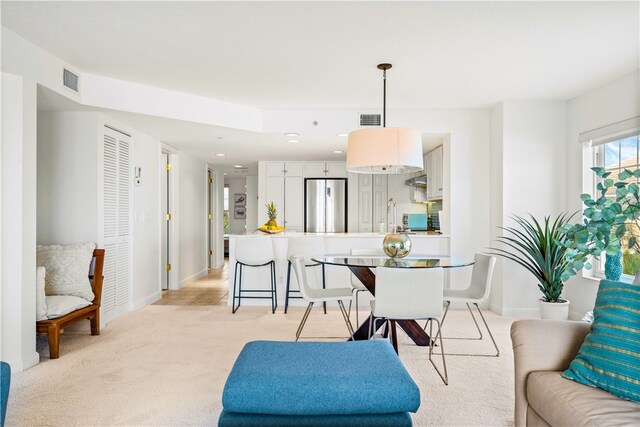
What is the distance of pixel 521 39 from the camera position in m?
3.15

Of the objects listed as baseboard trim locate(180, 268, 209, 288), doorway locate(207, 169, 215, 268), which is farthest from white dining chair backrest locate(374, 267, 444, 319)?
doorway locate(207, 169, 215, 268)

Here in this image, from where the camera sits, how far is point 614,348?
63.5 inches

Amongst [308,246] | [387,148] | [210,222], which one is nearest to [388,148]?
[387,148]

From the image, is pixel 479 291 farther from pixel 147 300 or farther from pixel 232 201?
pixel 232 201

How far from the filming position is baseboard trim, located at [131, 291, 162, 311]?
515cm

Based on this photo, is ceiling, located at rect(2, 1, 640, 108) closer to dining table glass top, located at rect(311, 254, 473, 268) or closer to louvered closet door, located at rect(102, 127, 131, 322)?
louvered closet door, located at rect(102, 127, 131, 322)

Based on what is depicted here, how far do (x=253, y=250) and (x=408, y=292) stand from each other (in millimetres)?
2576

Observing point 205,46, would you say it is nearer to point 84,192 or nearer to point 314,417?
point 84,192

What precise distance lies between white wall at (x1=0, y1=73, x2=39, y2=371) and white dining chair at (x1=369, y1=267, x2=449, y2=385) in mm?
2469

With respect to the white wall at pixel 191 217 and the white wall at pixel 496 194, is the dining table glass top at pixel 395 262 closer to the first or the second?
the white wall at pixel 496 194

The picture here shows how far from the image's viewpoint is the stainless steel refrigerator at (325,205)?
25.7ft

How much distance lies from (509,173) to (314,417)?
3982 mm

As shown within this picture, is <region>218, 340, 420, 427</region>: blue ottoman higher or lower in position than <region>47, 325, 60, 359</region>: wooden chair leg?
higher

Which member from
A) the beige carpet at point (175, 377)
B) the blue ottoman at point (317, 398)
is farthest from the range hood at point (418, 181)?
the blue ottoman at point (317, 398)
